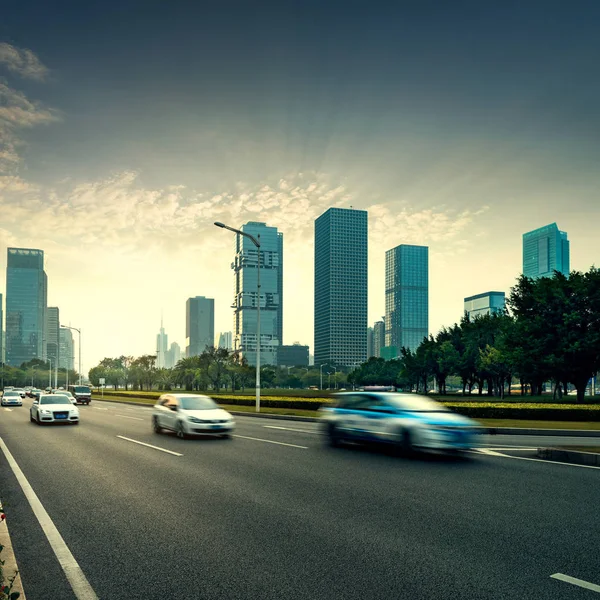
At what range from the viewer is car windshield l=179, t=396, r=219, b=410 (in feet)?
58.4

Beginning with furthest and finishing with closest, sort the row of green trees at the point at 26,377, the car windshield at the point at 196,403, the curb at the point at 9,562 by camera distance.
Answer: the row of green trees at the point at 26,377, the car windshield at the point at 196,403, the curb at the point at 9,562

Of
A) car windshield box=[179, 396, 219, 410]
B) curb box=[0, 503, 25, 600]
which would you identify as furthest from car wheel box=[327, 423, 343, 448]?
curb box=[0, 503, 25, 600]

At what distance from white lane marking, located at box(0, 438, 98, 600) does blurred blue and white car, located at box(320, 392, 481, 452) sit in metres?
7.75

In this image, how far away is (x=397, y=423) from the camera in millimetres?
13016

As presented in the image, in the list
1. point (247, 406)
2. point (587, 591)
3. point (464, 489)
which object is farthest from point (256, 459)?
point (247, 406)

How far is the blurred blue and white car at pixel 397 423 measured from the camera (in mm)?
12453

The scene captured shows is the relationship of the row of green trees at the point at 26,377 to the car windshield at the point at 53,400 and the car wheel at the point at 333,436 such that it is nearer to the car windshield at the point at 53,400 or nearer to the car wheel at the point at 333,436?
the car windshield at the point at 53,400

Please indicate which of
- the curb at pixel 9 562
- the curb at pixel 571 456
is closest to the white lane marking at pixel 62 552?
the curb at pixel 9 562

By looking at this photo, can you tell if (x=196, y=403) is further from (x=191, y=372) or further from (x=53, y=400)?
(x=191, y=372)

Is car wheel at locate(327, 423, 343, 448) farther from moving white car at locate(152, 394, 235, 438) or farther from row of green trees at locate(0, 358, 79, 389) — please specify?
row of green trees at locate(0, 358, 79, 389)

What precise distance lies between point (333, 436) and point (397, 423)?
2419 millimetres

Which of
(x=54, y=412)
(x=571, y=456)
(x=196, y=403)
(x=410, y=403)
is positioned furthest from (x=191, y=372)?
(x=571, y=456)

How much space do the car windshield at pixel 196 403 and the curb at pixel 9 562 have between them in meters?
11.3

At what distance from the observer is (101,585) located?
490cm
